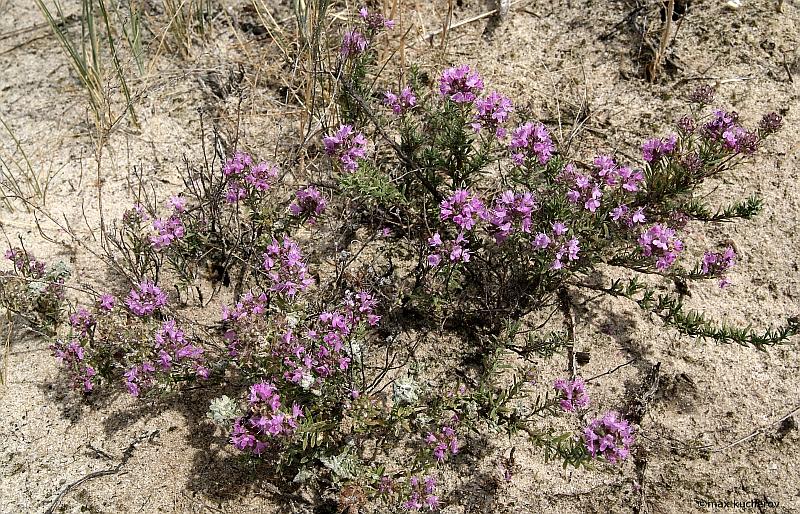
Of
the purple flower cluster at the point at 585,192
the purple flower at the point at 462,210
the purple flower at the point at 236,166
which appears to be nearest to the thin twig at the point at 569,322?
the purple flower cluster at the point at 585,192

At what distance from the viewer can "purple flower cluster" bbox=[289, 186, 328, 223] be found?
10.2ft

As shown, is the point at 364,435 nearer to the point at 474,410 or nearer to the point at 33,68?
the point at 474,410

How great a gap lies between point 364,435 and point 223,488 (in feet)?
2.17

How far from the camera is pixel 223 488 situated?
2963 millimetres

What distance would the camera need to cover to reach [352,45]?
11.5ft

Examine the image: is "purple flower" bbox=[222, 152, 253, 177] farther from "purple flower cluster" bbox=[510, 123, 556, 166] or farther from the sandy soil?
"purple flower cluster" bbox=[510, 123, 556, 166]

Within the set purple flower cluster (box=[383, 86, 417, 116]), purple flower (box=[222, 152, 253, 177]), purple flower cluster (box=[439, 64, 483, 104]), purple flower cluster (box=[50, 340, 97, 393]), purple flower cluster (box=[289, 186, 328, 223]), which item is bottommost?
purple flower cluster (box=[50, 340, 97, 393])

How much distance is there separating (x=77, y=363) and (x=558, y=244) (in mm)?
2238

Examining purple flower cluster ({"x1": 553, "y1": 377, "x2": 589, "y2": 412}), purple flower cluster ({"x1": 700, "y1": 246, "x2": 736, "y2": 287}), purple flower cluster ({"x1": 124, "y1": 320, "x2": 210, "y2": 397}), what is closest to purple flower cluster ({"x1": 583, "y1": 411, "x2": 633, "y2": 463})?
purple flower cluster ({"x1": 553, "y1": 377, "x2": 589, "y2": 412})

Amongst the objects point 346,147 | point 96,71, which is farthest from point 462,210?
Result: point 96,71

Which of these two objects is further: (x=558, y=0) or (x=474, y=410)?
(x=558, y=0)

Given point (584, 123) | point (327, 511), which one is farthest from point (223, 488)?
point (584, 123)

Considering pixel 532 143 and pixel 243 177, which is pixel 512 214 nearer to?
pixel 532 143

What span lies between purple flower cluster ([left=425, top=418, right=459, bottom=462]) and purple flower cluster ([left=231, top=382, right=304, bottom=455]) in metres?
0.58
